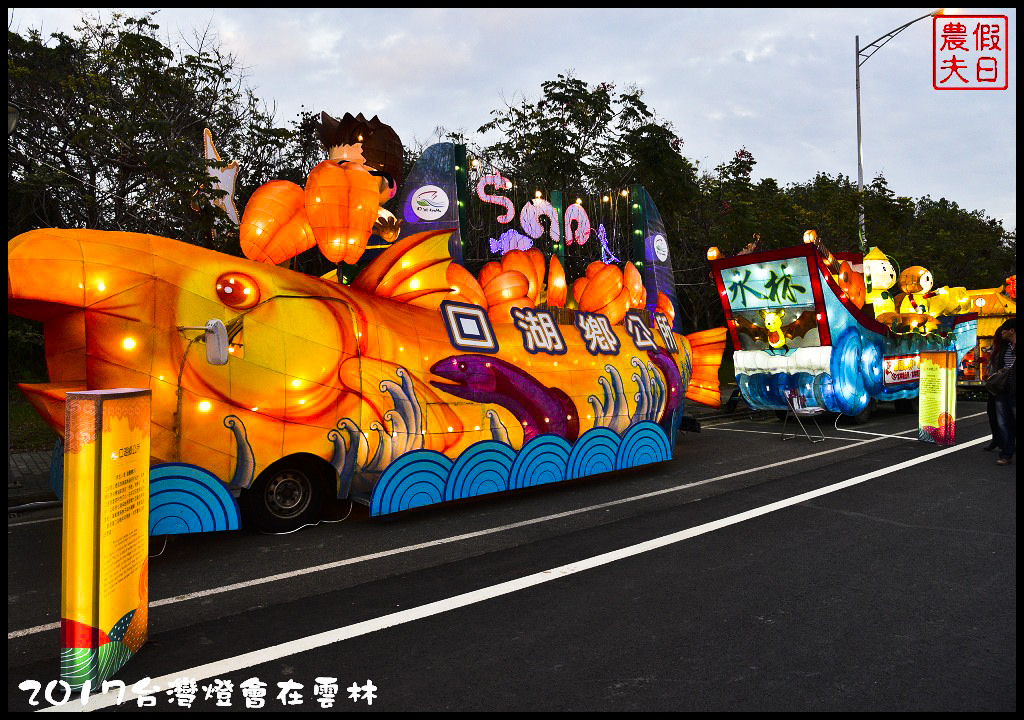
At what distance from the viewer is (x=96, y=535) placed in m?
3.20

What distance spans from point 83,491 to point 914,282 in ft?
53.9

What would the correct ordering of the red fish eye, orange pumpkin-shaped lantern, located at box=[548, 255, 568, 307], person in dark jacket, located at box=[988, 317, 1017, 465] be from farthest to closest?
person in dark jacket, located at box=[988, 317, 1017, 465] → orange pumpkin-shaped lantern, located at box=[548, 255, 568, 307] → the red fish eye

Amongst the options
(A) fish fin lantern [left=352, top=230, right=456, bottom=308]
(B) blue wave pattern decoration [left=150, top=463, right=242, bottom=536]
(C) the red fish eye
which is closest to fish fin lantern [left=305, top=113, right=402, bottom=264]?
(A) fish fin lantern [left=352, top=230, right=456, bottom=308]

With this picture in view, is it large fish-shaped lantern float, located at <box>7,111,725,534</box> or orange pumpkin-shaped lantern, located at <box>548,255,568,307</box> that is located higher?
orange pumpkin-shaped lantern, located at <box>548,255,568,307</box>

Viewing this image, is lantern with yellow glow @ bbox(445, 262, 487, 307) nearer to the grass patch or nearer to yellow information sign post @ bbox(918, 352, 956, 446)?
the grass patch

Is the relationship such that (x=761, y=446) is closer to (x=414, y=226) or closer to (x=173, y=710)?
(x=414, y=226)

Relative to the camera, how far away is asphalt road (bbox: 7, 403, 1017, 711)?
3.26 m

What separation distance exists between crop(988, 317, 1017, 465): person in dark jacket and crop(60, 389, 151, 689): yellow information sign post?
9.59 meters

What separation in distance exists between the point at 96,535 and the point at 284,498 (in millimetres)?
2757

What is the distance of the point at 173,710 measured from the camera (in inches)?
123

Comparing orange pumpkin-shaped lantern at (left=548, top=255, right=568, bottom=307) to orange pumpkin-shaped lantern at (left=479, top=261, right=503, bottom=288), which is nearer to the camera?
orange pumpkin-shaped lantern at (left=479, top=261, right=503, bottom=288)

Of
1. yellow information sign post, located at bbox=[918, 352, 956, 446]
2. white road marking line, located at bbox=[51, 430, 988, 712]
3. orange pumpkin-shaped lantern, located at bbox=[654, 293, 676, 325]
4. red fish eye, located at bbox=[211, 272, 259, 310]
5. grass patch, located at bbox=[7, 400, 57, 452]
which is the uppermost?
orange pumpkin-shaped lantern, located at bbox=[654, 293, 676, 325]

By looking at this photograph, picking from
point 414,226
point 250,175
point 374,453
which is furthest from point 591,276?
point 250,175

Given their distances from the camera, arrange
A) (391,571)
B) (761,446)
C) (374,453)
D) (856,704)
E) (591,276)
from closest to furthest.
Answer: (856,704), (391,571), (374,453), (591,276), (761,446)
